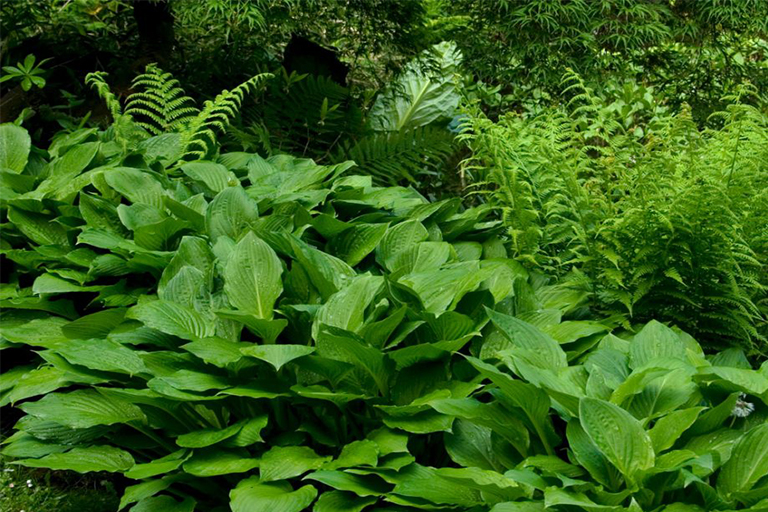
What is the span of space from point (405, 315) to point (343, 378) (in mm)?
315

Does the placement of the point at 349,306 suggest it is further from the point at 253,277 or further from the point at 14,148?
the point at 14,148

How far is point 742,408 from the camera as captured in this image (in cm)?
252

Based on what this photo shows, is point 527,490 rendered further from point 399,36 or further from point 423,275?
point 399,36

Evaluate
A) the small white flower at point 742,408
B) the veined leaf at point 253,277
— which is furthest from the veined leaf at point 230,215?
the small white flower at point 742,408

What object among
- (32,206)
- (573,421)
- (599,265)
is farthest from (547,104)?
(573,421)

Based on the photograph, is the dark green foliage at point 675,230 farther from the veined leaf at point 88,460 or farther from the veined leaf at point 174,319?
the veined leaf at point 88,460

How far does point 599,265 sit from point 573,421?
122 cm

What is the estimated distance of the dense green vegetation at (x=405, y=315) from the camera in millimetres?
2395

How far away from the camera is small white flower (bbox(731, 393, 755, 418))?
2.48 meters

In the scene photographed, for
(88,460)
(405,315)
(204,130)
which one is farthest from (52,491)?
(204,130)

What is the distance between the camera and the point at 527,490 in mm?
2262

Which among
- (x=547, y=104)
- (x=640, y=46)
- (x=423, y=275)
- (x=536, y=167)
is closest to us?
(x=423, y=275)

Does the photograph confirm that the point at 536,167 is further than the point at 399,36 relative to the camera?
No

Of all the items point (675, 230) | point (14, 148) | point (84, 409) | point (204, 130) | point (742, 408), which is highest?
point (675, 230)
